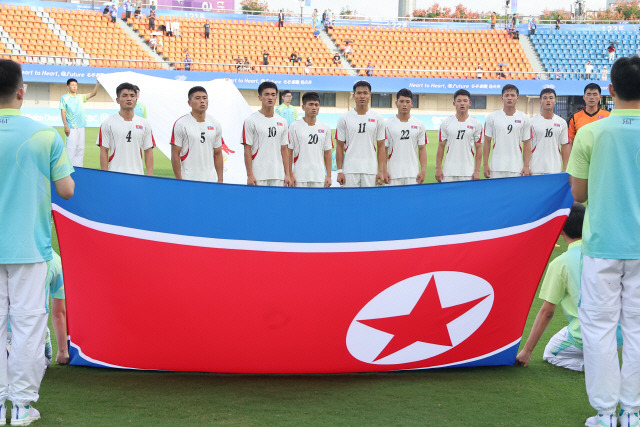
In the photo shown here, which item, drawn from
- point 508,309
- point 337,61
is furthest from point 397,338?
point 337,61

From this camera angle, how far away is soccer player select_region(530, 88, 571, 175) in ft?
31.2

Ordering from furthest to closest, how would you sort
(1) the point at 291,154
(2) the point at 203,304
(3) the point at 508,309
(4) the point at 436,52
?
(4) the point at 436,52, (1) the point at 291,154, (3) the point at 508,309, (2) the point at 203,304

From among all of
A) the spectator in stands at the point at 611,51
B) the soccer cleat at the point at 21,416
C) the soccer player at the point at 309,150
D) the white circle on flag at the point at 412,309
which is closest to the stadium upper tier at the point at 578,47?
the spectator in stands at the point at 611,51

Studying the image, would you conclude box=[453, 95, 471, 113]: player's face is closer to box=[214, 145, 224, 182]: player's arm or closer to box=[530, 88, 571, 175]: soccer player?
box=[530, 88, 571, 175]: soccer player

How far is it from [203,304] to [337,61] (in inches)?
1431

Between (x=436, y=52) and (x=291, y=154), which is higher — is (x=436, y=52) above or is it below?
above

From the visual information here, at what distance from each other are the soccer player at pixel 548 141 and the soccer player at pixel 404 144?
1774mm

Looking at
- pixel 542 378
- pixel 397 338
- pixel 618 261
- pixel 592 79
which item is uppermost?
pixel 592 79

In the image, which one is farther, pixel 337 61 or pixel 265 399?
pixel 337 61

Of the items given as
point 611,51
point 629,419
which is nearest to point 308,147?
point 629,419

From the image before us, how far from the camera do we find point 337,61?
39.1 m

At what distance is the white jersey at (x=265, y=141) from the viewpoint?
8062mm

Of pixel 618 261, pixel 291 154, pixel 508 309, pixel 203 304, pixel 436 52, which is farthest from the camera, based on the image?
pixel 436 52

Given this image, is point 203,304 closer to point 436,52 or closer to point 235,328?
point 235,328
